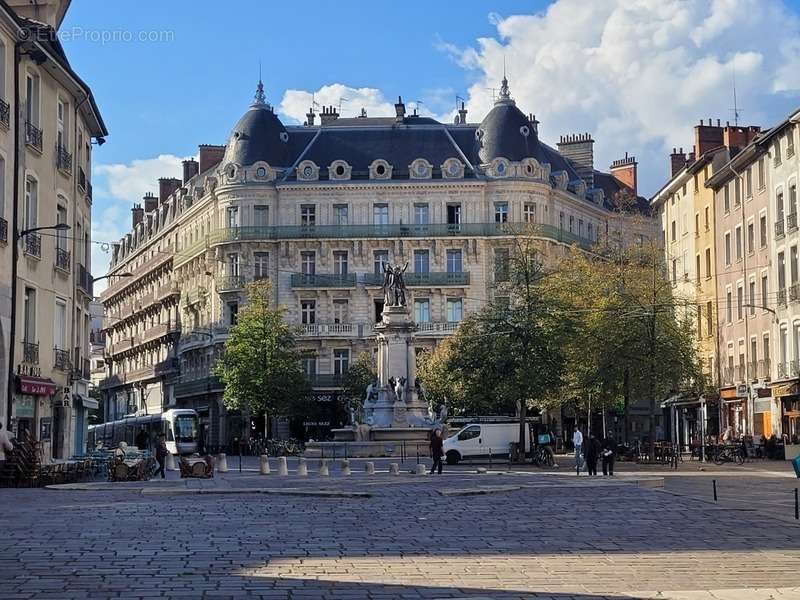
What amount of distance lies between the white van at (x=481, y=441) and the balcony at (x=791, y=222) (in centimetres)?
1434

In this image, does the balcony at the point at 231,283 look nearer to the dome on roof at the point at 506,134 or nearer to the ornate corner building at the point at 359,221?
the ornate corner building at the point at 359,221

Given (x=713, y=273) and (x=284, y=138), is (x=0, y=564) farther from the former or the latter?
(x=284, y=138)

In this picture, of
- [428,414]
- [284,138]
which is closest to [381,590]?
[428,414]

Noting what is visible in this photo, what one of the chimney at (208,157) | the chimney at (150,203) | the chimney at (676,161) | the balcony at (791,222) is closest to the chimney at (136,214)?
the chimney at (150,203)

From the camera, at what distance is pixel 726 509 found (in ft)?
72.8

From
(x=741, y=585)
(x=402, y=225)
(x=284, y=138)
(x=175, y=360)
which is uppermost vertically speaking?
(x=284, y=138)

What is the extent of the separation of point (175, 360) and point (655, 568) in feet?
271

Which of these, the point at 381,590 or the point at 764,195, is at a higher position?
the point at 764,195

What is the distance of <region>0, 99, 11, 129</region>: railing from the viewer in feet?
108

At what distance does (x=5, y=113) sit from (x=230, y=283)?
47.7 meters

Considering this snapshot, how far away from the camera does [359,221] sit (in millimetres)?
80062

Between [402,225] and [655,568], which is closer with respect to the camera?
[655,568]

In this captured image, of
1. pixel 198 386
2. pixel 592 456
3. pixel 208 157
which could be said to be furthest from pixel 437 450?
pixel 208 157

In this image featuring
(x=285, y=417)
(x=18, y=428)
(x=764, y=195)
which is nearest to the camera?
(x=18, y=428)
